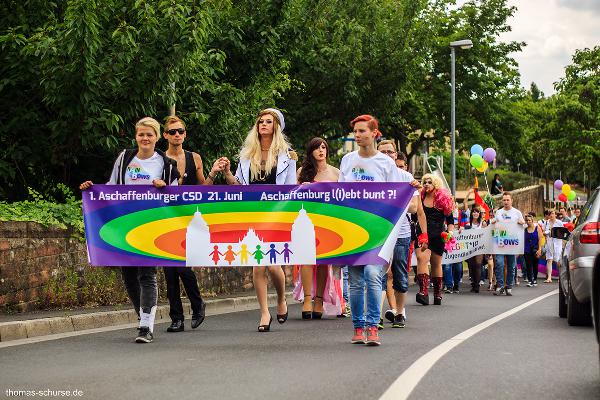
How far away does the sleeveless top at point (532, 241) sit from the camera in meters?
26.6

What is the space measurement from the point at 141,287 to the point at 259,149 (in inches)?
74.6

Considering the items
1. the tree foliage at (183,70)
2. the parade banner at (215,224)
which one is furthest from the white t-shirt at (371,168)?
the tree foliage at (183,70)

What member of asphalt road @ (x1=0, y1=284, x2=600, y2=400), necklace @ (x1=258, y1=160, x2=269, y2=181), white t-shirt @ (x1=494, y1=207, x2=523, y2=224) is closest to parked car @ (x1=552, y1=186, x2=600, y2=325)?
asphalt road @ (x1=0, y1=284, x2=600, y2=400)

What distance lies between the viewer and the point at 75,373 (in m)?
8.23

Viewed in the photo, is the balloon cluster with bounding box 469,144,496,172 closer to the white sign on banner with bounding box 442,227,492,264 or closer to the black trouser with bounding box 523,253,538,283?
the black trouser with bounding box 523,253,538,283

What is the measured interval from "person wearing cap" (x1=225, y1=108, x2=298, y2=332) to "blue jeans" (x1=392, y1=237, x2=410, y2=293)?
146 cm

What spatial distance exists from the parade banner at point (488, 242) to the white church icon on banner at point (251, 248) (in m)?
11.1

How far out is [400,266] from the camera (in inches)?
485

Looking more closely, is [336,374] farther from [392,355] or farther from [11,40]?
[11,40]

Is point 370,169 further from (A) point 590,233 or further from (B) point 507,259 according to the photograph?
(B) point 507,259

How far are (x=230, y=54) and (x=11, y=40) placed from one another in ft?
19.0

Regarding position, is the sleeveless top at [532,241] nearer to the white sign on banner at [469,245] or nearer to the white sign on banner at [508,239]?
the white sign on banner at [469,245]

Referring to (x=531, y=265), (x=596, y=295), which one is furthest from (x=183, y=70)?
(x=531, y=265)

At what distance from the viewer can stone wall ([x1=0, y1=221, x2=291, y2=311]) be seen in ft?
41.8
